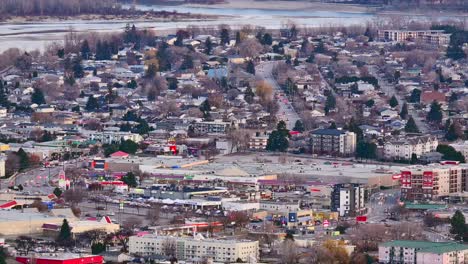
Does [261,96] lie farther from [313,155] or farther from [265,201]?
[265,201]

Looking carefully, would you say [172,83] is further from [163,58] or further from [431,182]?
[431,182]

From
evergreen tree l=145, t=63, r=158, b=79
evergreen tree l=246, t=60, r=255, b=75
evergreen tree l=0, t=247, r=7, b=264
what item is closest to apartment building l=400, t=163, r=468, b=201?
→ evergreen tree l=0, t=247, r=7, b=264

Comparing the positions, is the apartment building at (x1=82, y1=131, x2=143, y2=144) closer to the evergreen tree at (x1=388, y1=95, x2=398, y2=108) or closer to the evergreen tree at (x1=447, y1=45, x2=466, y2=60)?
the evergreen tree at (x1=388, y1=95, x2=398, y2=108)

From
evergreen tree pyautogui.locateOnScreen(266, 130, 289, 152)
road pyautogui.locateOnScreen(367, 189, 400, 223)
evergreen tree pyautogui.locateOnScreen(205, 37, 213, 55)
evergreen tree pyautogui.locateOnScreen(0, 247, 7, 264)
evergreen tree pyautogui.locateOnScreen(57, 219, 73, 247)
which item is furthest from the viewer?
evergreen tree pyautogui.locateOnScreen(205, 37, 213, 55)

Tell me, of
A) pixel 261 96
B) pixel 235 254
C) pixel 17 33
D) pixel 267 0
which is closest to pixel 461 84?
pixel 261 96

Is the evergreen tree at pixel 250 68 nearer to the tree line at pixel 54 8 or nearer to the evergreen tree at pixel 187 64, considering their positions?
the evergreen tree at pixel 187 64

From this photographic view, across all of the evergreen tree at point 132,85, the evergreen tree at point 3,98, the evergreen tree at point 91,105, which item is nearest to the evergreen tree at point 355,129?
the evergreen tree at point 91,105
